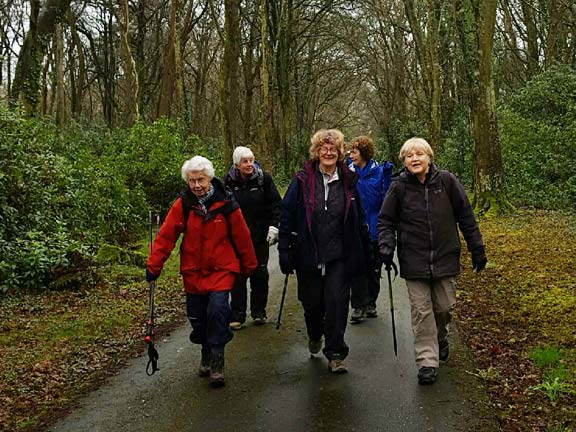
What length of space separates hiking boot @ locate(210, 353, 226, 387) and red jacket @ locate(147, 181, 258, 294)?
0.59 m

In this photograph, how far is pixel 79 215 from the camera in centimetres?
1191

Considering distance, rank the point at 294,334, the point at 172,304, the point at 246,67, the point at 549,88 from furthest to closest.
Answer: the point at 246,67 → the point at 549,88 → the point at 172,304 → the point at 294,334

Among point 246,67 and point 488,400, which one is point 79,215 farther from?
point 246,67

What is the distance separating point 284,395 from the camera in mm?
5664

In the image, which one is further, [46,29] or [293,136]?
[293,136]

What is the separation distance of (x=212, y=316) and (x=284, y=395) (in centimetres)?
94

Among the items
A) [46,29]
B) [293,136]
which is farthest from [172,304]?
[293,136]

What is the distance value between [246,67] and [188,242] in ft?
92.8

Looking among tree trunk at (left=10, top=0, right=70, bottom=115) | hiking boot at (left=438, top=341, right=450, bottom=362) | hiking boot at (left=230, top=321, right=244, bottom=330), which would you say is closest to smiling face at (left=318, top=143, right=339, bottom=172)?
hiking boot at (left=438, top=341, right=450, bottom=362)

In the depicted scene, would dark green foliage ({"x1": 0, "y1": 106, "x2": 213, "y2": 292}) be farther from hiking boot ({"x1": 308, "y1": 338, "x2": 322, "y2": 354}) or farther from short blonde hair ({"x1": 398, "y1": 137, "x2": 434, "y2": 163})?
short blonde hair ({"x1": 398, "y1": 137, "x2": 434, "y2": 163})

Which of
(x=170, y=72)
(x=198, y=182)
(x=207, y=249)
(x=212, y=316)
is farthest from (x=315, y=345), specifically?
(x=170, y=72)

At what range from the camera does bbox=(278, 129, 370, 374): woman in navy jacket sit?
242 inches

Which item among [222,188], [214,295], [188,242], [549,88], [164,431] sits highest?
[549,88]

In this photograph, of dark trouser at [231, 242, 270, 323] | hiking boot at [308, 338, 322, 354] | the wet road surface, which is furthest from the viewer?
dark trouser at [231, 242, 270, 323]
